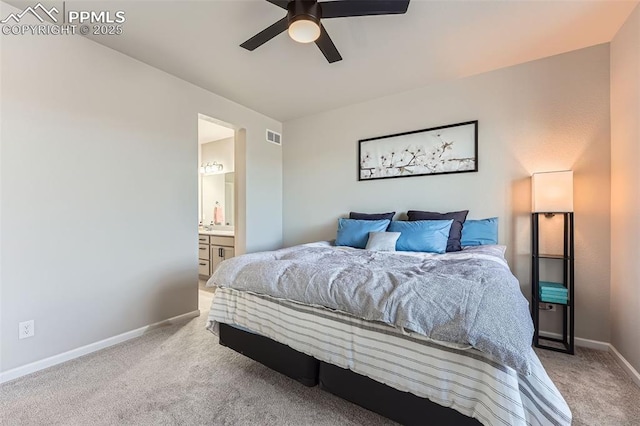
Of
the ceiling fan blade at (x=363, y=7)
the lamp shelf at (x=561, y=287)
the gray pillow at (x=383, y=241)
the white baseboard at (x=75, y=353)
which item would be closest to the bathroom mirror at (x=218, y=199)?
the white baseboard at (x=75, y=353)

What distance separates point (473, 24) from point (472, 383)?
2447 millimetres

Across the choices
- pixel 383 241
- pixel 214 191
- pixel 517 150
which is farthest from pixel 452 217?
pixel 214 191

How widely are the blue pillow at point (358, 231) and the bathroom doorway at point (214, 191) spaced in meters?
2.17

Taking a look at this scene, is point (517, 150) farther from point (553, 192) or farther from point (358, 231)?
point (358, 231)

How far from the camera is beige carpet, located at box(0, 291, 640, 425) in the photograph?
150 cm

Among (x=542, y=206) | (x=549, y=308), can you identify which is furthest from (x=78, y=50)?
(x=549, y=308)

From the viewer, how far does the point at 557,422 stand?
1.00 m

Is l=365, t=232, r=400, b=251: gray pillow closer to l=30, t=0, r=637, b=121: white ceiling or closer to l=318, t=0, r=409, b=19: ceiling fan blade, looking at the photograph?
l=30, t=0, r=637, b=121: white ceiling

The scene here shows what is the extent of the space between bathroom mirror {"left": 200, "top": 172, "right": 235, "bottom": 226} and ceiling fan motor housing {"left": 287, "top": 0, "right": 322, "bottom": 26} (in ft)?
11.7

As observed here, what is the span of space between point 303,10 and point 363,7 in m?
0.36

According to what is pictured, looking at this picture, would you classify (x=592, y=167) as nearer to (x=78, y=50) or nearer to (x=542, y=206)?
(x=542, y=206)

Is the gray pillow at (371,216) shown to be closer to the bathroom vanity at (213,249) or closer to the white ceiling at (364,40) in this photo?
the white ceiling at (364,40)

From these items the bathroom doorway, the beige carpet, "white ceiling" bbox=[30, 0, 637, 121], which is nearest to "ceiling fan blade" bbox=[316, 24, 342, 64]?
"white ceiling" bbox=[30, 0, 637, 121]

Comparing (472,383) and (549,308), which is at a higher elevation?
(472,383)
